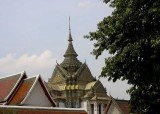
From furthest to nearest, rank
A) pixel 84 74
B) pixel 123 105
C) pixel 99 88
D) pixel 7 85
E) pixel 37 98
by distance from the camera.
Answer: pixel 84 74, pixel 99 88, pixel 123 105, pixel 7 85, pixel 37 98

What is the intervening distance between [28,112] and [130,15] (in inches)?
462

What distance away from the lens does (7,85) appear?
35375 mm

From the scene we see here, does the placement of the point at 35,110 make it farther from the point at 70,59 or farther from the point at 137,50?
the point at 70,59

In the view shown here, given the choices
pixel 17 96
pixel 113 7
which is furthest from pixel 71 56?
pixel 113 7

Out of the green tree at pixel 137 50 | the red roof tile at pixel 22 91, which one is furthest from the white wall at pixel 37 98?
the green tree at pixel 137 50

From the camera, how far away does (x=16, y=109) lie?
27.9 metres

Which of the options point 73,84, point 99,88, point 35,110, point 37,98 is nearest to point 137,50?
point 35,110

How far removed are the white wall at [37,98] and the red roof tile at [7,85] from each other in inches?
63.9

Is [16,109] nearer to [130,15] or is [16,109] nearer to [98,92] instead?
[130,15]

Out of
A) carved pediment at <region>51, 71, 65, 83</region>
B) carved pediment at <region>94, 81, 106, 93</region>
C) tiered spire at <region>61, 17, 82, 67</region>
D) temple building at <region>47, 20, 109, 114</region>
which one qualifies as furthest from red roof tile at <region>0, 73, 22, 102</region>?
carved pediment at <region>51, 71, 65, 83</region>

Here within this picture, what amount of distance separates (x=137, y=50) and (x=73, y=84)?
54.4 m

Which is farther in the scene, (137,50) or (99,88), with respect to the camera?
(99,88)

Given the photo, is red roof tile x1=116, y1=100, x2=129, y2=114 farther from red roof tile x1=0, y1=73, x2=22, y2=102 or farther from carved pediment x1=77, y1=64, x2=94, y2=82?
carved pediment x1=77, y1=64, x2=94, y2=82

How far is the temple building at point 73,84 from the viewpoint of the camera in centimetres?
7106
